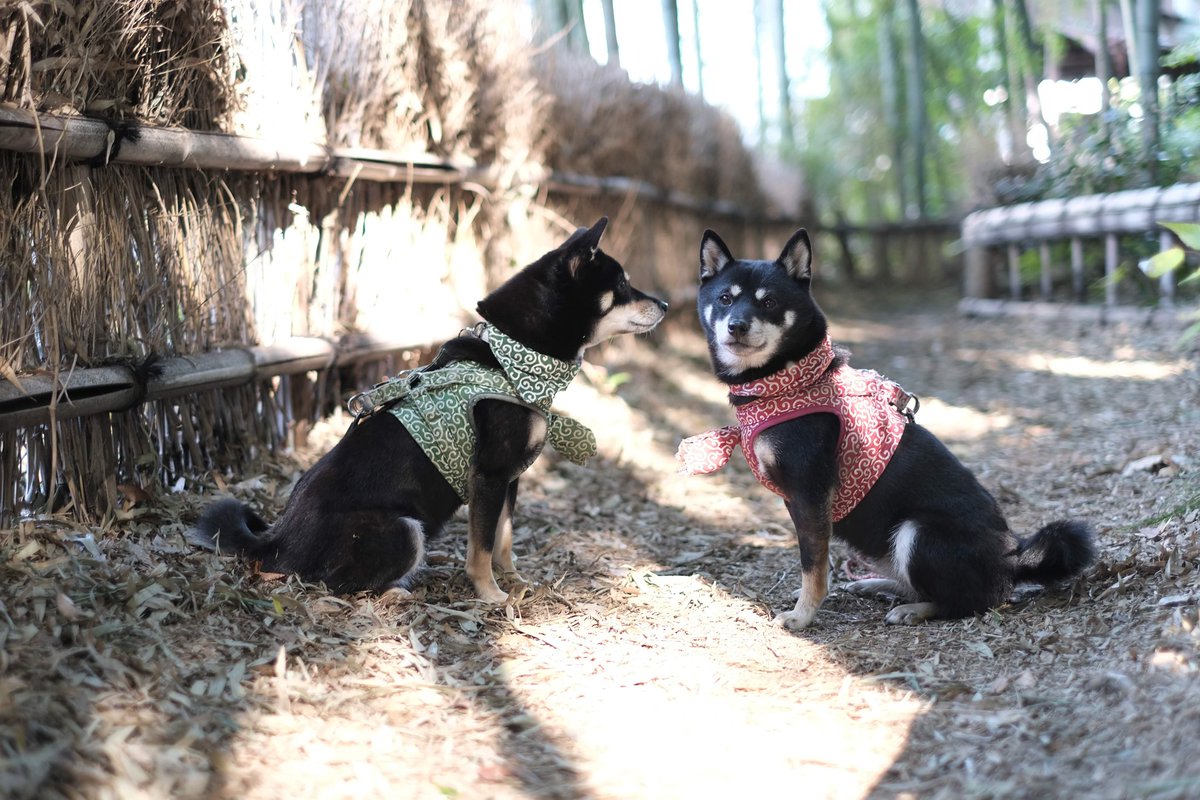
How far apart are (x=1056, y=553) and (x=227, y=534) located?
9.64ft

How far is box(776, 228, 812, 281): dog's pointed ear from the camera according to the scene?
382 centimetres

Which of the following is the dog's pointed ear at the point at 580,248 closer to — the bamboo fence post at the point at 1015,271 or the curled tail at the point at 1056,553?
the curled tail at the point at 1056,553

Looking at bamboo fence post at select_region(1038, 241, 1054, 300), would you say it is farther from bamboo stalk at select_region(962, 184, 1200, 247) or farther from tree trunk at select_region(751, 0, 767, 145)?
tree trunk at select_region(751, 0, 767, 145)

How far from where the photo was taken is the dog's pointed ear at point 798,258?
12.5 ft

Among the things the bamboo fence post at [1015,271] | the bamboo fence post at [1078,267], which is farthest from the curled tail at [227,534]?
the bamboo fence post at [1015,271]

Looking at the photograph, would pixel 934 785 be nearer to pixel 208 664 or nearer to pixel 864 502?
pixel 864 502

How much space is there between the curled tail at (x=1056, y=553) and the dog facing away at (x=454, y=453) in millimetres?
1686

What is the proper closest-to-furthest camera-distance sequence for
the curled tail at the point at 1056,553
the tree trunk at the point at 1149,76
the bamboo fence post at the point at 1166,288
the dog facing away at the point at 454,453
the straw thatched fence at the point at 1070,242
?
the curled tail at the point at 1056,553 → the dog facing away at the point at 454,453 → the straw thatched fence at the point at 1070,242 → the tree trunk at the point at 1149,76 → the bamboo fence post at the point at 1166,288

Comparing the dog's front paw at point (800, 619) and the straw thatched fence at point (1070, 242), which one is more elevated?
the straw thatched fence at point (1070, 242)

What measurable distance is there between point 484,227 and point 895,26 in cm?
1972

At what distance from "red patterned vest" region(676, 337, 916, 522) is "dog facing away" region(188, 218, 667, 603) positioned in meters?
0.74

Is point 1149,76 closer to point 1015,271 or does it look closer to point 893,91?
point 1015,271

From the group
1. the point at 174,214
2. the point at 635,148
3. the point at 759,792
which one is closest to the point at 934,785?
the point at 759,792

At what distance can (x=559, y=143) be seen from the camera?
755 centimetres
